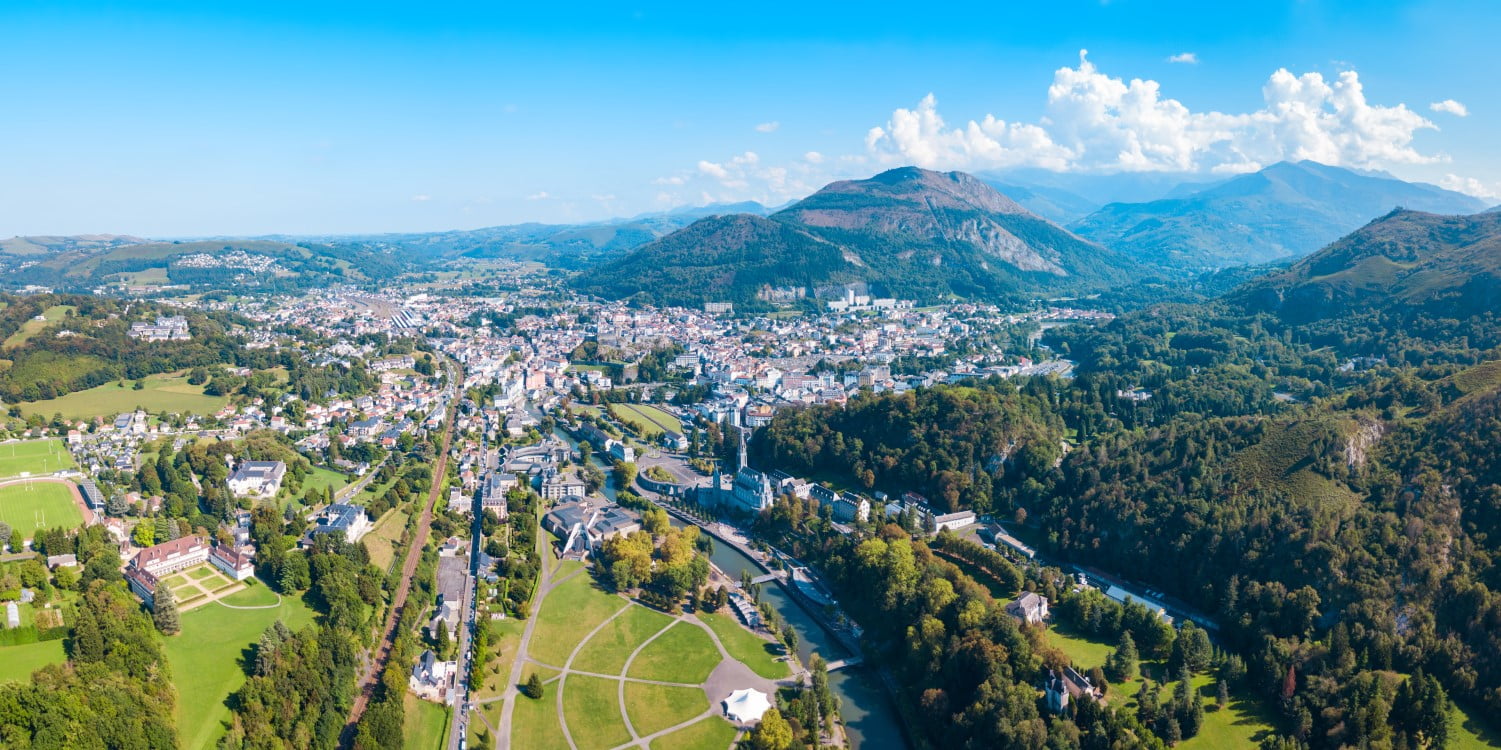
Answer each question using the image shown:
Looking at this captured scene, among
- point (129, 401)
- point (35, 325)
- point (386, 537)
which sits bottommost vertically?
point (386, 537)

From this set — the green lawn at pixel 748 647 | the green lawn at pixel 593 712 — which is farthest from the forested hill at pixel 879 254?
the green lawn at pixel 593 712

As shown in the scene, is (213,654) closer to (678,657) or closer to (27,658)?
(27,658)

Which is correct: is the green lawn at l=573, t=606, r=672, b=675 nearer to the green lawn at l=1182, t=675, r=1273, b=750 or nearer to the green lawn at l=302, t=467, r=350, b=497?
the green lawn at l=1182, t=675, r=1273, b=750

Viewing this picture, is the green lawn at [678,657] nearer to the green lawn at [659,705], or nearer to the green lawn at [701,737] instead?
the green lawn at [659,705]

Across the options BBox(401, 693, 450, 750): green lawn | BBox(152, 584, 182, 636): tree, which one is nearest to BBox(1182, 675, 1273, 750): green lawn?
BBox(401, 693, 450, 750): green lawn

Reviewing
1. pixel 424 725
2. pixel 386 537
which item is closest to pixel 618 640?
pixel 424 725

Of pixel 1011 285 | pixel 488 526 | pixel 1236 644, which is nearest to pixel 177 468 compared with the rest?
pixel 488 526

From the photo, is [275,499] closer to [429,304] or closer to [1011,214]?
[429,304]
